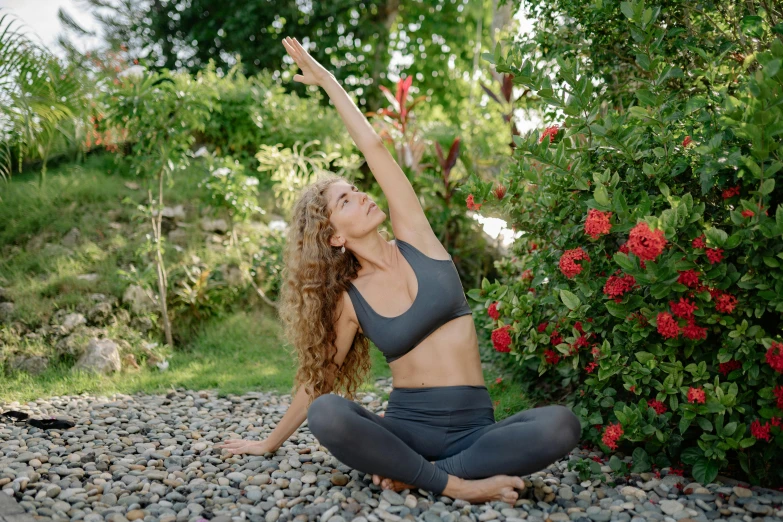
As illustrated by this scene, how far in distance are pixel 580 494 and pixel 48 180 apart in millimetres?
6187

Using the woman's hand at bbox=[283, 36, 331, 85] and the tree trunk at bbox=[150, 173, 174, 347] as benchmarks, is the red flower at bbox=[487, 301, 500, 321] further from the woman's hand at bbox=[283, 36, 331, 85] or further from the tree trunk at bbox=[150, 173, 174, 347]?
the tree trunk at bbox=[150, 173, 174, 347]

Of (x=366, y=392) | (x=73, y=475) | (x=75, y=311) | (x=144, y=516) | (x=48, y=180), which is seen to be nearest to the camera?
(x=144, y=516)

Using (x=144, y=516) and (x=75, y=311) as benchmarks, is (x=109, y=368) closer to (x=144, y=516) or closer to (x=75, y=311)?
(x=75, y=311)

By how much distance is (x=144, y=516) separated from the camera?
245 centimetres

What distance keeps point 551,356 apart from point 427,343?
34.0 inches

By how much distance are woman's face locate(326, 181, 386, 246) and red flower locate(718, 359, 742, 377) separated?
1435 mm

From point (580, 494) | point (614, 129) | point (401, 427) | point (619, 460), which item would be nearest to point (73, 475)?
point (401, 427)

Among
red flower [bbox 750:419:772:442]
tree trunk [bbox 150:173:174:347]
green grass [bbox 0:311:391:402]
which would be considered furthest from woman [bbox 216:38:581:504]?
tree trunk [bbox 150:173:174:347]

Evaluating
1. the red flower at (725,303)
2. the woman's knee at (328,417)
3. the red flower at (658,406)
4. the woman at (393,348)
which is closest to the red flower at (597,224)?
the red flower at (725,303)

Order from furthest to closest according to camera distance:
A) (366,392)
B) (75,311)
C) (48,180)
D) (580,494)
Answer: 1. (48,180)
2. (75,311)
3. (366,392)
4. (580,494)

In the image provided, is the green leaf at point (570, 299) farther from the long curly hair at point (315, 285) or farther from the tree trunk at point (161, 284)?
the tree trunk at point (161, 284)

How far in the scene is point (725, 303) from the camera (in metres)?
2.41

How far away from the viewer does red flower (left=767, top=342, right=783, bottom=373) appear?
7.33ft

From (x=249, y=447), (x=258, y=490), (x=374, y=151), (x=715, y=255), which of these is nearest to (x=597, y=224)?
(x=715, y=255)
